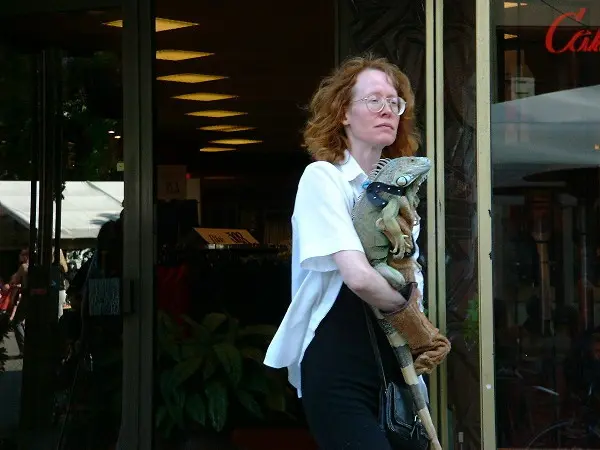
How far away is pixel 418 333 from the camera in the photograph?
8.93 ft

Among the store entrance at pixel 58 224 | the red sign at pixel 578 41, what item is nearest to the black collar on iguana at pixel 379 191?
the store entrance at pixel 58 224

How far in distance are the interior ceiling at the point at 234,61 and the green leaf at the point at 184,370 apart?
3.90ft

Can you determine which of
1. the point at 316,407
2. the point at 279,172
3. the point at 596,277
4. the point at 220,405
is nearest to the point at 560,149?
the point at 596,277

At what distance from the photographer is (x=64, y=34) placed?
17.5 ft

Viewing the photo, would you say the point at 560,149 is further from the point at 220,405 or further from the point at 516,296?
the point at 220,405

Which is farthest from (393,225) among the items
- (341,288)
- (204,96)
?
(204,96)

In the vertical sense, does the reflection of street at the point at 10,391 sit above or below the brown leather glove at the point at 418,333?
below

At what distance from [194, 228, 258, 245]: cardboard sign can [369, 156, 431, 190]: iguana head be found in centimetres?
485

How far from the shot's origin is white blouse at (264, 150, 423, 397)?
2734mm

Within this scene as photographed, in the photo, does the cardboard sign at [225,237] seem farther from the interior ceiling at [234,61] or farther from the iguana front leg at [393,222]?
the iguana front leg at [393,222]

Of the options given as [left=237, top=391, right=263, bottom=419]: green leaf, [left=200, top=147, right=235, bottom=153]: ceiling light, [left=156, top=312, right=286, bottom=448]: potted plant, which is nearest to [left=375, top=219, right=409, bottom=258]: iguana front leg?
[left=156, top=312, right=286, bottom=448]: potted plant

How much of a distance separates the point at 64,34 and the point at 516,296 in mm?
2763

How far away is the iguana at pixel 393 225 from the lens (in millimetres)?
2725

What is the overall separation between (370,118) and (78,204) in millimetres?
2878
